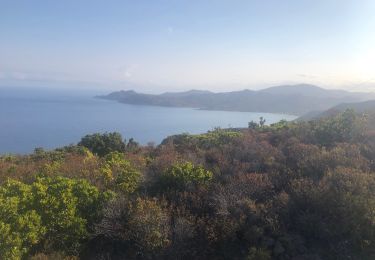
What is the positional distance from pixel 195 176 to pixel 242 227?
239cm

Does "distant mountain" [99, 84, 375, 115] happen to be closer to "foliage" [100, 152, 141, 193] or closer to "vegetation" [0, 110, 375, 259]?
"vegetation" [0, 110, 375, 259]

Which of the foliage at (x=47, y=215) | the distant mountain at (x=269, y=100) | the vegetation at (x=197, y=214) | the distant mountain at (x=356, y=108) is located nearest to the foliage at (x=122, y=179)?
the vegetation at (x=197, y=214)

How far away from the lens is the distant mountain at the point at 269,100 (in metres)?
110

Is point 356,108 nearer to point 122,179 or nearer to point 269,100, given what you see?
point 122,179

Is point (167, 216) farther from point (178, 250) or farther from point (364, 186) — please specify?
point (364, 186)

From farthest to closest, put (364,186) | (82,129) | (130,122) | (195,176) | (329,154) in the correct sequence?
(130,122) < (82,129) < (329,154) < (195,176) < (364,186)

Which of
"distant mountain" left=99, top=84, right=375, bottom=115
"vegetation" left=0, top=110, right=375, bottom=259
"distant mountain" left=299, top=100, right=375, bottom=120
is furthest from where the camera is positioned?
"distant mountain" left=99, top=84, right=375, bottom=115

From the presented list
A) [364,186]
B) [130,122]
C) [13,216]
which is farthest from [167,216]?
[130,122]

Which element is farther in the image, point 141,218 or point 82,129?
point 82,129

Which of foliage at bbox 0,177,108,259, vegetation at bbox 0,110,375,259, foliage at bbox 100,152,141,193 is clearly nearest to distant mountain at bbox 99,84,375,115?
vegetation at bbox 0,110,375,259

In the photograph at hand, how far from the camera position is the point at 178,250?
25.4 feet

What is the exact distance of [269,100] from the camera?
127938 millimetres

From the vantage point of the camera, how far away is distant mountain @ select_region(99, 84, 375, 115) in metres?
110

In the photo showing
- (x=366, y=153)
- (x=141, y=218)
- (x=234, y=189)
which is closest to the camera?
(x=141, y=218)
